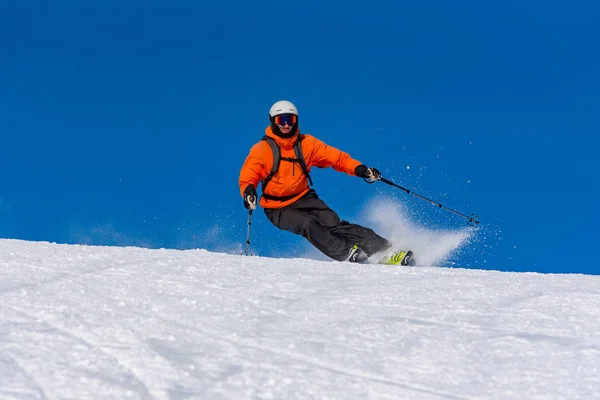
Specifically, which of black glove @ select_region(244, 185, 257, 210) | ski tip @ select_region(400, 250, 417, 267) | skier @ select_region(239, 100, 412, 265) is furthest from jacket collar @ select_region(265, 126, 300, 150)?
ski tip @ select_region(400, 250, 417, 267)

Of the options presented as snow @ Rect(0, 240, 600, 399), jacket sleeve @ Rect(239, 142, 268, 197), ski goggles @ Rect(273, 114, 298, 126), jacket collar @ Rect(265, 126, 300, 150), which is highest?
ski goggles @ Rect(273, 114, 298, 126)

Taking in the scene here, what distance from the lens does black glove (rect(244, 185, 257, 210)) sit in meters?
8.41

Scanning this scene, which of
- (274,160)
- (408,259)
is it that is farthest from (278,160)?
(408,259)

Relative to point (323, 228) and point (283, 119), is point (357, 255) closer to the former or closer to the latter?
point (323, 228)

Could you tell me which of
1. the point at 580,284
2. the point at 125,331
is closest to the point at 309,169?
the point at 580,284

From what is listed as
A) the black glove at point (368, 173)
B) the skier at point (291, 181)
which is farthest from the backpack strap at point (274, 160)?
the black glove at point (368, 173)

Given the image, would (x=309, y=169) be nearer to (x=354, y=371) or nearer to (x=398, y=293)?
(x=398, y=293)

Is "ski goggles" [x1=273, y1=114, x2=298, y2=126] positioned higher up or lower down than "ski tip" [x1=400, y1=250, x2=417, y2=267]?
higher up

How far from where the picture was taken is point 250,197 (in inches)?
331

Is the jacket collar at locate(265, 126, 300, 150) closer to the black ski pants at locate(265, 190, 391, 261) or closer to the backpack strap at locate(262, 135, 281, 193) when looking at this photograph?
the backpack strap at locate(262, 135, 281, 193)

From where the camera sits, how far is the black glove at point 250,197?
8.41 metres

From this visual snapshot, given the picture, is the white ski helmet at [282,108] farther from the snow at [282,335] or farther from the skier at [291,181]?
the snow at [282,335]

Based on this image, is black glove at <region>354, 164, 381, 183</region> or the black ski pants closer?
the black ski pants

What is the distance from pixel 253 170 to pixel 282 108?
1.05 m
